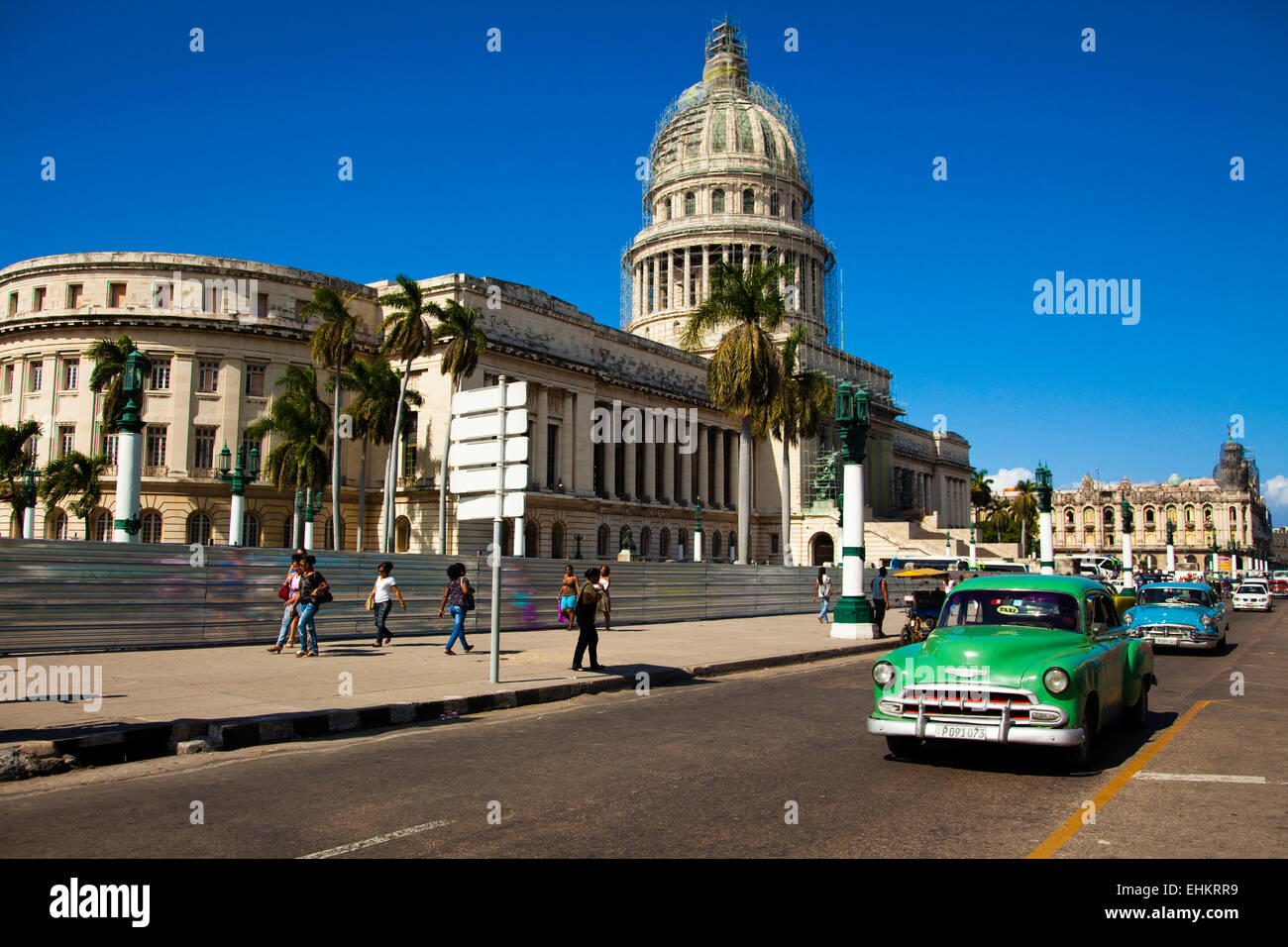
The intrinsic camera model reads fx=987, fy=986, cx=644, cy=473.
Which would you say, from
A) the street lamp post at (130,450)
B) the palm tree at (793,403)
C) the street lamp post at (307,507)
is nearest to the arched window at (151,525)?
the street lamp post at (307,507)

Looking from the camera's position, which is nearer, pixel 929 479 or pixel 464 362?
pixel 464 362

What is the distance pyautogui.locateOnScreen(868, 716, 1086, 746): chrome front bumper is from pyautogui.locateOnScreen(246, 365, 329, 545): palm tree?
40043 mm

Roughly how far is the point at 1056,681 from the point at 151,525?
4673cm

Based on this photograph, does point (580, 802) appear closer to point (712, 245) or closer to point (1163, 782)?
point (1163, 782)

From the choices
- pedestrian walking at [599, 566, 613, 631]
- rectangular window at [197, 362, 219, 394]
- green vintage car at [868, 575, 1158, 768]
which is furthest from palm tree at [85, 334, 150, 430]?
green vintage car at [868, 575, 1158, 768]

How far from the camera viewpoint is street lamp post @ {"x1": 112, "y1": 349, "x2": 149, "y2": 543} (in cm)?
2114

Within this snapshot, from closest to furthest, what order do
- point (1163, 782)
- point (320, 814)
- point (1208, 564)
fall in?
1. point (320, 814)
2. point (1163, 782)
3. point (1208, 564)

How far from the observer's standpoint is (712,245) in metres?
89.1

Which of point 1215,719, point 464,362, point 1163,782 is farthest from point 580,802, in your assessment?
point 464,362

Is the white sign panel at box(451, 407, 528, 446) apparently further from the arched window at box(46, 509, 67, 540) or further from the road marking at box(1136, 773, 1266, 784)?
the arched window at box(46, 509, 67, 540)

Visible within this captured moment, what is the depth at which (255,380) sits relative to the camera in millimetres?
49312

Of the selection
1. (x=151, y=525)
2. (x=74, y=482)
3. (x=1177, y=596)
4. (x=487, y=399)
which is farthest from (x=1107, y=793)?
(x=151, y=525)

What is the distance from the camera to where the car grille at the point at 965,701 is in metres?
8.00
